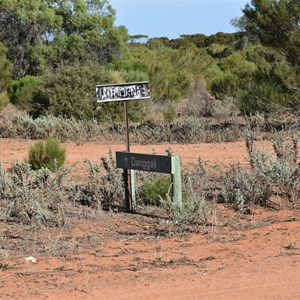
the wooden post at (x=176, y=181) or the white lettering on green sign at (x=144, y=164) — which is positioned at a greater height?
the white lettering on green sign at (x=144, y=164)

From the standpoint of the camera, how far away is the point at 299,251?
7289 mm

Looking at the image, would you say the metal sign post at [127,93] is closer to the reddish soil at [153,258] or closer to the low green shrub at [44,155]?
the reddish soil at [153,258]

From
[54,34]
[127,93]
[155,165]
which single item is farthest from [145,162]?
[54,34]

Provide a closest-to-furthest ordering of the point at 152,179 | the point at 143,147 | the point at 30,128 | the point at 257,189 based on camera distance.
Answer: the point at 257,189 < the point at 152,179 < the point at 143,147 < the point at 30,128

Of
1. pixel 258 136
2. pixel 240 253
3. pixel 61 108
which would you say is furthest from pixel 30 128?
pixel 240 253

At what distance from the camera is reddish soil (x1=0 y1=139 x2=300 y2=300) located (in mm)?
6055

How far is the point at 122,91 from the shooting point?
394 inches

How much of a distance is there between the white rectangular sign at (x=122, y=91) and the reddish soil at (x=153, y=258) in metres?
1.70

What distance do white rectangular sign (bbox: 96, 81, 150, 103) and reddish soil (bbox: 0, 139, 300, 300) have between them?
170 cm

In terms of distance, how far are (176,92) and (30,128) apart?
13.4 m

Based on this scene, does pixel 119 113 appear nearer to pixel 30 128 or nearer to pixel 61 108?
pixel 61 108

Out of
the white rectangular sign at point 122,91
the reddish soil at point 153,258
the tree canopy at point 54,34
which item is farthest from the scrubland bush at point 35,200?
the tree canopy at point 54,34

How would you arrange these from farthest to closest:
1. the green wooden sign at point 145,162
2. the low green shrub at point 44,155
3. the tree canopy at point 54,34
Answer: the tree canopy at point 54,34 → the low green shrub at point 44,155 → the green wooden sign at point 145,162

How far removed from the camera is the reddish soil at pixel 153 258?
6055 mm
